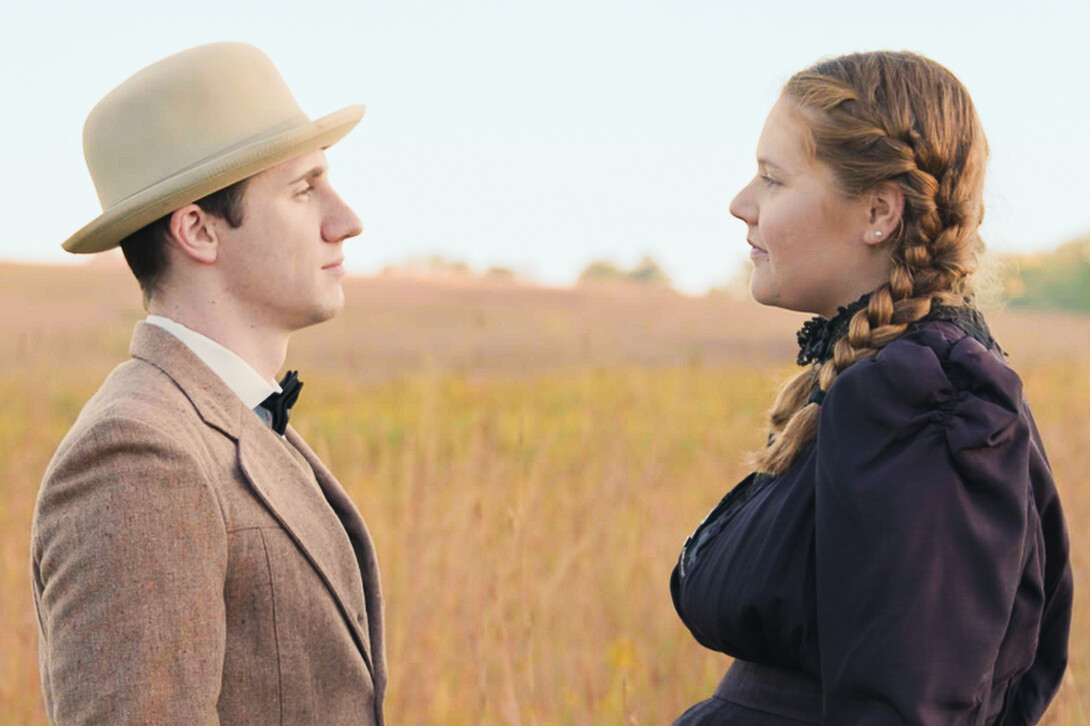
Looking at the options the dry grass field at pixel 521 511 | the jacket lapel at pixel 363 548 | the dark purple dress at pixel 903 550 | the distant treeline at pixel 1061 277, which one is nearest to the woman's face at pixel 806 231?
the dark purple dress at pixel 903 550

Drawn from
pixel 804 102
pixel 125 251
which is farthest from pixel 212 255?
pixel 804 102

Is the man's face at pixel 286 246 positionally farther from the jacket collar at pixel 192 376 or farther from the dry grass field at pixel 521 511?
the dry grass field at pixel 521 511

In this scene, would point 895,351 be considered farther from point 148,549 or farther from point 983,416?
point 148,549

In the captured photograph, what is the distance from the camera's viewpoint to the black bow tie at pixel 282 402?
5.73 feet

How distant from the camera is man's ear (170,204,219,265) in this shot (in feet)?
5.23

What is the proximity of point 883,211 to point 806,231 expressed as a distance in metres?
0.11

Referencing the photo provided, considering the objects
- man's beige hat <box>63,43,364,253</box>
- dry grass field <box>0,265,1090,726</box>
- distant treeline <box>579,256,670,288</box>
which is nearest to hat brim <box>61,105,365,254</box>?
man's beige hat <box>63,43,364,253</box>

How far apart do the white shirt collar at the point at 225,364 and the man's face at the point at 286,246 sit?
7cm

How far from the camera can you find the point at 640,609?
12.2 ft

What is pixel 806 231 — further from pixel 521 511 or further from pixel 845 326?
pixel 521 511

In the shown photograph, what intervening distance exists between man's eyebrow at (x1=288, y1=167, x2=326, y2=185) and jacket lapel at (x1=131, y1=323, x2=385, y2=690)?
0.31 meters

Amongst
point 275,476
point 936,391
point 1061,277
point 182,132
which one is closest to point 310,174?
point 182,132

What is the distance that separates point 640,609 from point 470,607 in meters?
0.74

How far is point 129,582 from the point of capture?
1311mm
